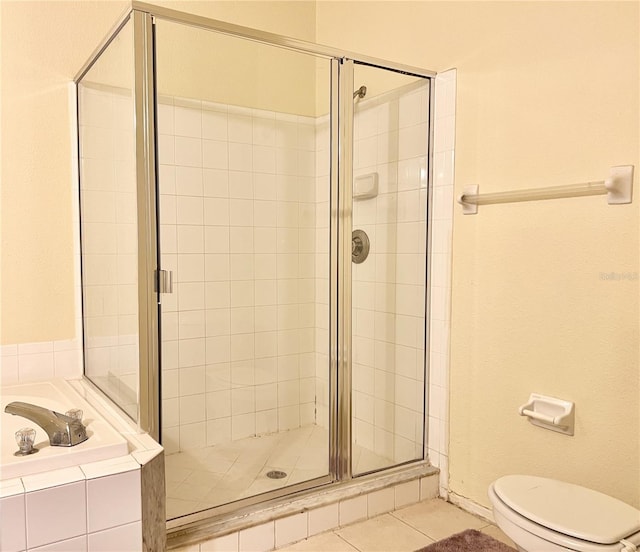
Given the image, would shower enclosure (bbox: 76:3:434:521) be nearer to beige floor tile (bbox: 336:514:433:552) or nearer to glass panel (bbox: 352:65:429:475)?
glass panel (bbox: 352:65:429:475)

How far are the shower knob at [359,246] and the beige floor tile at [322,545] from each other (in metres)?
1.03

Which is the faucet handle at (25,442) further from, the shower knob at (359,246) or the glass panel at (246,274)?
the shower knob at (359,246)

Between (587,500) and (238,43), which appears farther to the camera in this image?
(238,43)

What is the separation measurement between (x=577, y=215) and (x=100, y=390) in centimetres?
186

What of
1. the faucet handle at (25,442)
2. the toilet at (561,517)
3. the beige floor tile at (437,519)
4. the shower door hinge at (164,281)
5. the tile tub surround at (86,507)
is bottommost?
the beige floor tile at (437,519)

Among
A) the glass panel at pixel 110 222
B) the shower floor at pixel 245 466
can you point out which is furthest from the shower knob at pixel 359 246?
the glass panel at pixel 110 222

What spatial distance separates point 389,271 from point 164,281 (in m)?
0.95

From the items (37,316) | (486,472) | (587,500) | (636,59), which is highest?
(636,59)

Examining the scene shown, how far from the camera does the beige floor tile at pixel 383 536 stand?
200cm

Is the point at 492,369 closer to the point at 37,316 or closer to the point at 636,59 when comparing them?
the point at 636,59

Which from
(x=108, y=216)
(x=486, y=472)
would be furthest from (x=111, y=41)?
(x=486, y=472)

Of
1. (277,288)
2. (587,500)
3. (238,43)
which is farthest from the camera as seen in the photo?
(277,288)

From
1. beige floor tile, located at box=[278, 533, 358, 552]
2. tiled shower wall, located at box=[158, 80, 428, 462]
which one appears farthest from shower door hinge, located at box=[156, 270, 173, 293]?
beige floor tile, located at box=[278, 533, 358, 552]

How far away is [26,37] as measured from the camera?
2268 mm
